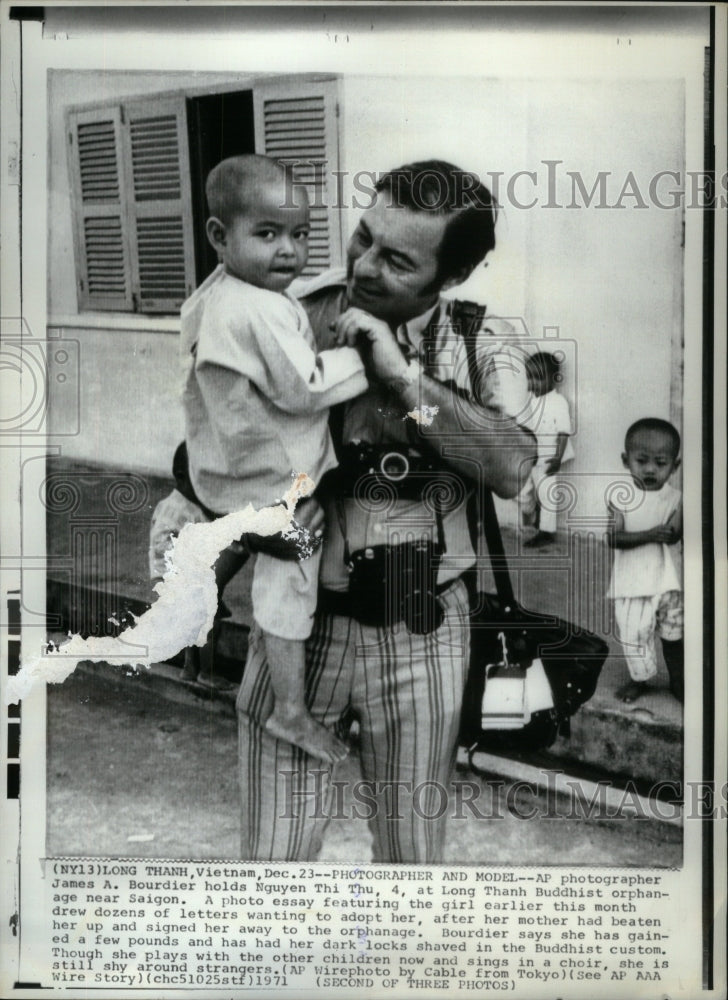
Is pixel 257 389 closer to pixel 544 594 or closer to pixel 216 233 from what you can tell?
pixel 216 233

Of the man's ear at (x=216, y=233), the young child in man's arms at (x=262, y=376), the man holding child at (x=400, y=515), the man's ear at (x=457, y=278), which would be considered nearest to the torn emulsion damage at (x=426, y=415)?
the man holding child at (x=400, y=515)

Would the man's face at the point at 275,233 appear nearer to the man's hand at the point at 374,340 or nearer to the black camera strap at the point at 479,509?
the man's hand at the point at 374,340

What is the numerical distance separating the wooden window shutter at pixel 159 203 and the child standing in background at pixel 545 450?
2.55 feet

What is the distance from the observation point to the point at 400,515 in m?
2.70

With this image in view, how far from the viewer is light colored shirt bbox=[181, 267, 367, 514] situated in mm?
2672

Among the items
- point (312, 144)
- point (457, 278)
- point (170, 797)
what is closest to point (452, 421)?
point (457, 278)

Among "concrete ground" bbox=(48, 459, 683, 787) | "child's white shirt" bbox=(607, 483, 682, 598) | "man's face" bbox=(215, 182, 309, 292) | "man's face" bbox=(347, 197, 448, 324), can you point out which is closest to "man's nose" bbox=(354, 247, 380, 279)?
"man's face" bbox=(347, 197, 448, 324)

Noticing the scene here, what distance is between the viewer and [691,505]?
8.93ft

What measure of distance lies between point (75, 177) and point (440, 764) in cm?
147

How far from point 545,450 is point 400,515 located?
1.11ft

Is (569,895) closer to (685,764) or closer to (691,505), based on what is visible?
(685,764)

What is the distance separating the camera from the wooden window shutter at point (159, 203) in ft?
8.89

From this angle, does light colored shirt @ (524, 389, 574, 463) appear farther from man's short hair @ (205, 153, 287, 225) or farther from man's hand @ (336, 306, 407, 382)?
man's short hair @ (205, 153, 287, 225)

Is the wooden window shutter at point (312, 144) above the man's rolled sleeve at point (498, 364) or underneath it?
above
